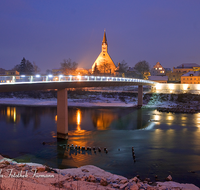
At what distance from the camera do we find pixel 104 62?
130 metres

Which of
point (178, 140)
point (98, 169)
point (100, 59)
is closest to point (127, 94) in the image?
point (178, 140)

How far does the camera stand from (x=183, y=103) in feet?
182

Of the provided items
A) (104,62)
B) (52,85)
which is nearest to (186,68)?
(104,62)

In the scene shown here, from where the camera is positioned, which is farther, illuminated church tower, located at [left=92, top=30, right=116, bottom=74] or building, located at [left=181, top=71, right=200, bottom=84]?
illuminated church tower, located at [left=92, top=30, right=116, bottom=74]

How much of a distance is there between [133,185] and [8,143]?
1442cm

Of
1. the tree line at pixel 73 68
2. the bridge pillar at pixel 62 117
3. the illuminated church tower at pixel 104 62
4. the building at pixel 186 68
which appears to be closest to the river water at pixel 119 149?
the bridge pillar at pixel 62 117

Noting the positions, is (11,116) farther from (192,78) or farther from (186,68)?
(186,68)

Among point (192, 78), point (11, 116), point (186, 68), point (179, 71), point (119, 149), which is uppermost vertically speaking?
point (186, 68)

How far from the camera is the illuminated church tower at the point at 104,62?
421 feet

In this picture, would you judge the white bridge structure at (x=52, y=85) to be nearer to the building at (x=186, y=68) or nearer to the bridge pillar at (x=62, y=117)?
the bridge pillar at (x=62, y=117)

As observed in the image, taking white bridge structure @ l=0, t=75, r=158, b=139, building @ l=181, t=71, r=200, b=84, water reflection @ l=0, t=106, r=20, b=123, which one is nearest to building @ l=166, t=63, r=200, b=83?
building @ l=181, t=71, r=200, b=84

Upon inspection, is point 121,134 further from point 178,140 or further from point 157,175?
point 157,175

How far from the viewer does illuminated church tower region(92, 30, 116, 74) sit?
421 ft

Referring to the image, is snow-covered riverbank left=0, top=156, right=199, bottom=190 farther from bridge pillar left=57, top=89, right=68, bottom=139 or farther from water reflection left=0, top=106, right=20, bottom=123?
water reflection left=0, top=106, right=20, bottom=123
